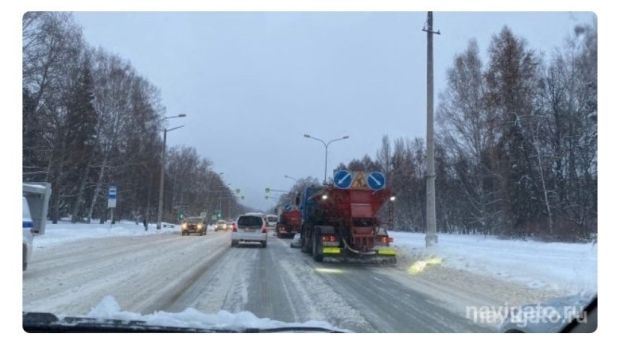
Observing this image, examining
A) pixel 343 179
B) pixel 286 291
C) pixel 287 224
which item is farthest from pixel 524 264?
pixel 287 224

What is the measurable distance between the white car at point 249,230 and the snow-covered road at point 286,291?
9.96 m

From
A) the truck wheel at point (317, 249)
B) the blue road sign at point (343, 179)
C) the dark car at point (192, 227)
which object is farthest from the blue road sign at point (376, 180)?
the dark car at point (192, 227)

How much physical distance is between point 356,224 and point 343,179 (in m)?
1.50

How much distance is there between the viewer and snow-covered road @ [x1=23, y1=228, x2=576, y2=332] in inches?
303

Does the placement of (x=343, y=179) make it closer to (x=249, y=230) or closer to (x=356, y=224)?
(x=356, y=224)

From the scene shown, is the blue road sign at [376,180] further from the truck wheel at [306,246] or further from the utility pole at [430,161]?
the truck wheel at [306,246]

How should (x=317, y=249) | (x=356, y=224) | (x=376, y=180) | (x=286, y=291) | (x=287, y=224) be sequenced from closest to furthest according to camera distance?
1. (x=286, y=291)
2. (x=356, y=224)
3. (x=376, y=180)
4. (x=317, y=249)
5. (x=287, y=224)

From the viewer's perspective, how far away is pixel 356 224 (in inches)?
691

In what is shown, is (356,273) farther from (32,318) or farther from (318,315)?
(32,318)

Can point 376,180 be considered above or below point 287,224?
above

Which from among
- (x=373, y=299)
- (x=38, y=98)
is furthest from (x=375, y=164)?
(x=373, y=299)

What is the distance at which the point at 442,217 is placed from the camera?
52.3m

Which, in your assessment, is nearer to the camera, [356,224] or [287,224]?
[356,224]
